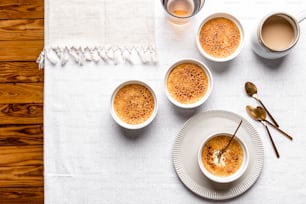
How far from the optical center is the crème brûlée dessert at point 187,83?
1202 mm

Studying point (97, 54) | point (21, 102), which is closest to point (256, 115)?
point (97, 54)

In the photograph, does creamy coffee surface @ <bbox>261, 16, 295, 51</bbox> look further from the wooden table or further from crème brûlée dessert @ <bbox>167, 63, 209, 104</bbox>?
the wooden table

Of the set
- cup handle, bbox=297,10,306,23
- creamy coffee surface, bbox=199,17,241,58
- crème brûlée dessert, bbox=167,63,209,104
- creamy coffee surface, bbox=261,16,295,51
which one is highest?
cup handle, bbox=297,10,306,23

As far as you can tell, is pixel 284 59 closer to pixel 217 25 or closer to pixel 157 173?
pixel 217 25

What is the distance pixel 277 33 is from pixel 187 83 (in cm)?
29

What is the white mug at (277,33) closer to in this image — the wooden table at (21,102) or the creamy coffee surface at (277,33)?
the creamy coffee surface at (277,33)

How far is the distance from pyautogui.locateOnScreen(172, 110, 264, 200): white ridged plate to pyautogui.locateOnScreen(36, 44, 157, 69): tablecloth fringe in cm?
23

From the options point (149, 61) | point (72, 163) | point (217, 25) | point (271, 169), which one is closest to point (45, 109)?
point (72, 163)

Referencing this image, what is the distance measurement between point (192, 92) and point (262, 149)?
0.26m

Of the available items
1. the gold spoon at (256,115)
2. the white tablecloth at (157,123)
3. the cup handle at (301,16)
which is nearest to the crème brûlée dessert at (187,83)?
the white tablecloth at (157,123)

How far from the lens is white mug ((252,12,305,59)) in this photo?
1.17 m

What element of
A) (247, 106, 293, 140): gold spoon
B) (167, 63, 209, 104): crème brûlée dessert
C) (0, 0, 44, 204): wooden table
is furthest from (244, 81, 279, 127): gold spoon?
(0, 0, 44, 204): wooden table

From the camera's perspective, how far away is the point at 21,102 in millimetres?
1318

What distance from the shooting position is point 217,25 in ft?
4.01
